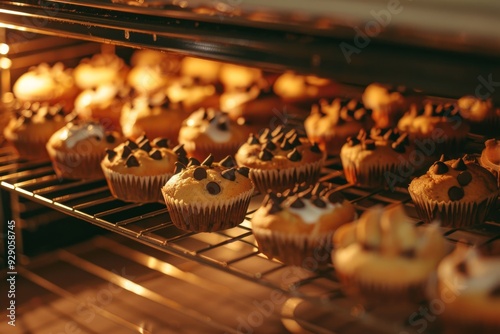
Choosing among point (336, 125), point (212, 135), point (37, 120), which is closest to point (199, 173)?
point (212, 135)

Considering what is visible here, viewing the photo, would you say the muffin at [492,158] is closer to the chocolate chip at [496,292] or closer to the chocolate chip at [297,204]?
the chocolate chip at [297,204]

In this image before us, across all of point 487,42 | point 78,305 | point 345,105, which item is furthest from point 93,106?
point 487,42

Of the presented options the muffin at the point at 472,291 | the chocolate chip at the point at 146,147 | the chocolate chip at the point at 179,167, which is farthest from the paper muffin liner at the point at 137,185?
the muffin at the point at 472,291

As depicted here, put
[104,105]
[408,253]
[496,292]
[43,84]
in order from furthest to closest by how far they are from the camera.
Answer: [43,84] → [104,105] → [408,253] → [496,292]

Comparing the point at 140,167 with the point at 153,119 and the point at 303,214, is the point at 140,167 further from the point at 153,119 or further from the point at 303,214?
the point at 303,214

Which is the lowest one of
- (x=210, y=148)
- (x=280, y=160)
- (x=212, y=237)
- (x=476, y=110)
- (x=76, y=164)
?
(x=212, y=237)

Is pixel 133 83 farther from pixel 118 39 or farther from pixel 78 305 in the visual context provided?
pixel 118 39

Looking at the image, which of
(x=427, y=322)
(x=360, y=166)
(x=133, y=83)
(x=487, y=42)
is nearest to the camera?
(x=487, y=42)
